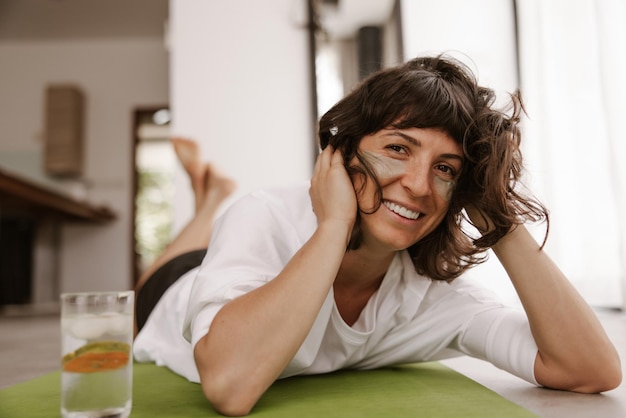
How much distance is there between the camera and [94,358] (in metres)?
0.76

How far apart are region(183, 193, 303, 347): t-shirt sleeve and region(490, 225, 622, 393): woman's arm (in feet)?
1.26

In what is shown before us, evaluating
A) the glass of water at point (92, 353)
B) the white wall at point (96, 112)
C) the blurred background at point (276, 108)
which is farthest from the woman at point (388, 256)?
the white wall at point (96, 112)

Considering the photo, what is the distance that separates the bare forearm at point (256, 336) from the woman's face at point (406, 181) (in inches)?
6.7

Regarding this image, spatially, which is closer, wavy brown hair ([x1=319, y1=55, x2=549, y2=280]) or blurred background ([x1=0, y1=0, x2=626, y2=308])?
wavy brown hair ([x1=319, y1=55, x2=549, y2=280])

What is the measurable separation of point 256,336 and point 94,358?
22cm

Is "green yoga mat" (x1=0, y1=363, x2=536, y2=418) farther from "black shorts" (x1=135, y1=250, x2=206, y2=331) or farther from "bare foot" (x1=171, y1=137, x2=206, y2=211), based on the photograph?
"bare foot" (x1=171, y1=137, x2=206, y2=211)

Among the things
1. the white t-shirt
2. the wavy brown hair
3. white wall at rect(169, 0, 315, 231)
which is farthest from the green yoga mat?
white wall at rect(169, 0, 315, 231)

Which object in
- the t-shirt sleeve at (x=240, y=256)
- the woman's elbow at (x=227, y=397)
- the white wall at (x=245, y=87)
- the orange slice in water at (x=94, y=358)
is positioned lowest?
the woman's elbow at (x=227, y=397)

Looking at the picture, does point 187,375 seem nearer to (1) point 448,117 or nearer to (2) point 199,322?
(2) point 199,322

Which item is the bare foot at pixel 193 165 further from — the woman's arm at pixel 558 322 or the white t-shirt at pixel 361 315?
the woman's arm at pixel 558 322

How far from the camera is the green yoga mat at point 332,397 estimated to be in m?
0.91

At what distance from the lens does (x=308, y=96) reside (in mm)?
3412

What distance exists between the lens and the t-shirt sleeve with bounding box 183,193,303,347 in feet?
2.96

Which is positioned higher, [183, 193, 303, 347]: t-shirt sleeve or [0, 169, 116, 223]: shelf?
[0, 169, 116, 223]: shelf
